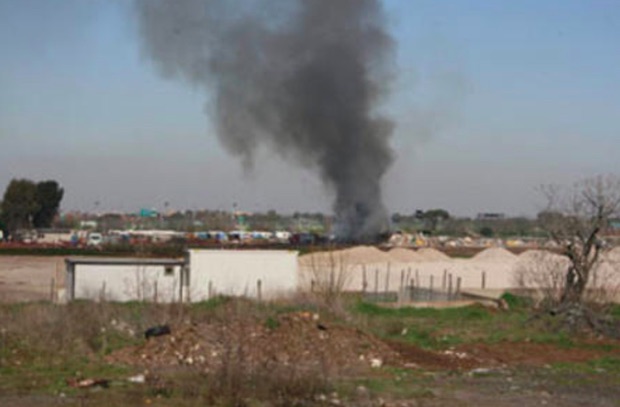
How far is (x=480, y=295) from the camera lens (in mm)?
45438

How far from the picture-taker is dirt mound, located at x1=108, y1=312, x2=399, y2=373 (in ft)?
65.9

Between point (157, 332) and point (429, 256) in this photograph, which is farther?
point (429, 256)

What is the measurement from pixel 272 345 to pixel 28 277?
38.4 m

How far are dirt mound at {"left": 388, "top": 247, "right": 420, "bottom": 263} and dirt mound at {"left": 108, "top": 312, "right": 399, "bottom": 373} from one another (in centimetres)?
4792

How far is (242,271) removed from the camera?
43.4 meters

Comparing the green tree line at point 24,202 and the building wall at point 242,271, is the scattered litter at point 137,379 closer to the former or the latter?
the building wall at point 242,271

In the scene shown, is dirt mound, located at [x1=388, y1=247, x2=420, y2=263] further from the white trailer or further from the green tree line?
the green tree line

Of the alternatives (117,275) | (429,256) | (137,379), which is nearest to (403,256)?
(429,256)

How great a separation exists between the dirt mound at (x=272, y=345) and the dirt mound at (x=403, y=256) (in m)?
47.9

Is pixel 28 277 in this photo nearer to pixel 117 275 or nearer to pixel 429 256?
pixel 117 275

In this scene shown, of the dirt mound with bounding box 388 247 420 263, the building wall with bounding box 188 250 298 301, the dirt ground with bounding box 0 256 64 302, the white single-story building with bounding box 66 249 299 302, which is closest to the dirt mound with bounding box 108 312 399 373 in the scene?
the dirt ground with bounding box 0 256 64 302

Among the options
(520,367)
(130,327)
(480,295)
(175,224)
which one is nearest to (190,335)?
(130,327)

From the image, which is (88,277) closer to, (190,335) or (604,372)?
(190,335)

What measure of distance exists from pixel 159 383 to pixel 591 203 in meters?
21.3
